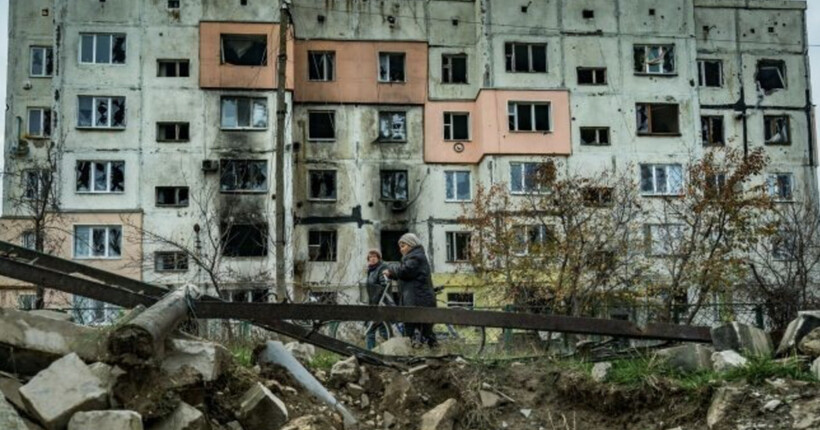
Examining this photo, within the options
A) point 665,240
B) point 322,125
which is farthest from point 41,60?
point 665,240

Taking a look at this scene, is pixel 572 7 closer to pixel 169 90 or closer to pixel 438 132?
pixel 438 132

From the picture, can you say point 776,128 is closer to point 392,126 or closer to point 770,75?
point 770,75

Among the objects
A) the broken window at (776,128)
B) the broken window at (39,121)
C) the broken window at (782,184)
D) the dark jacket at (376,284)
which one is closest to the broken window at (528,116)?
the broken window at (782,184)

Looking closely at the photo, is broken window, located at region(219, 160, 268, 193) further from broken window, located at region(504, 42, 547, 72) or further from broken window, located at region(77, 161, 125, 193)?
broken window, located at region(504, 42, 547, 72)

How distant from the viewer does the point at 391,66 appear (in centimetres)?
4425

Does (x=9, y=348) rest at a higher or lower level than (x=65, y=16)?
lower

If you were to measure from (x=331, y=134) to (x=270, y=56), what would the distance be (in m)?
4.57

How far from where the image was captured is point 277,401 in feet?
22.3

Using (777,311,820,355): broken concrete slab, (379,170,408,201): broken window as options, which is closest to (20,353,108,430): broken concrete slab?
(777,311,820,355): broken concrete slab

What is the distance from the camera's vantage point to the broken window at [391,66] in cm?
4409

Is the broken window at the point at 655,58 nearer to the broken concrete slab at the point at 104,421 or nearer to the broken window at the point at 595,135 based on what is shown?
the broken window at the point at 595,135

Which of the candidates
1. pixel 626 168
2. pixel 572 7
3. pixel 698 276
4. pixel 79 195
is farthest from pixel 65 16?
pixel 698 276

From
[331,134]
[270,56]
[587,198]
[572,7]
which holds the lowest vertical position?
[587,198]

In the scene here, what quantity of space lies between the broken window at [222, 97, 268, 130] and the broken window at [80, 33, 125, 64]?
204 inches
